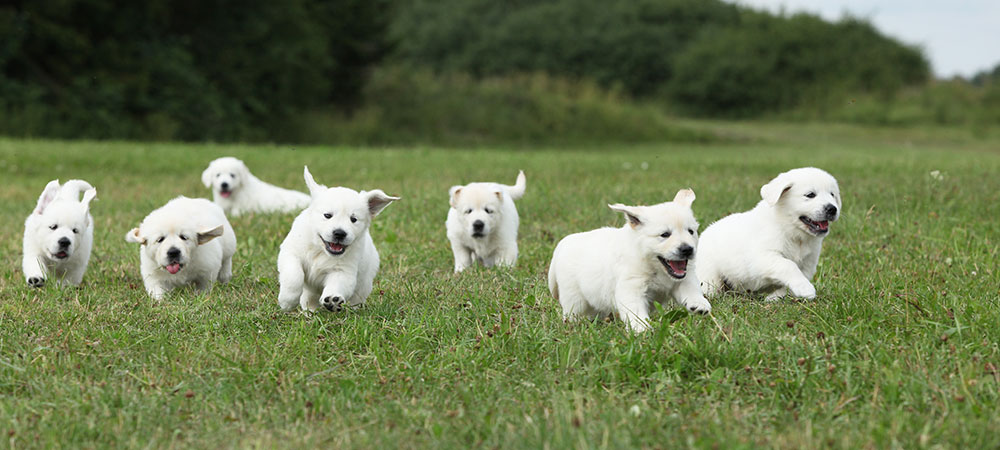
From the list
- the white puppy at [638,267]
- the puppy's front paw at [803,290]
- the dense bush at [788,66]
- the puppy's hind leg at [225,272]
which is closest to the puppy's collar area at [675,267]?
the white puppy at [638,267]

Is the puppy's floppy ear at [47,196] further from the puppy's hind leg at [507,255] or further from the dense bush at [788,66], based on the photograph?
the dense bush at [788,66]

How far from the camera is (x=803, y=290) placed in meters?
4.85

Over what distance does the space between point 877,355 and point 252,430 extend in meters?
2.43

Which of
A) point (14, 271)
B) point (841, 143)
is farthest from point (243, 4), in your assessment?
point (14, 271)

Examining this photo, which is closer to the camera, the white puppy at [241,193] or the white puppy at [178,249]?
the white puppy at [178,249]

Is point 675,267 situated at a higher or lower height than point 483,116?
higher

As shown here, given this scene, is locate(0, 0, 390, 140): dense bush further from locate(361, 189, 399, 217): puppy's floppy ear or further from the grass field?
locate(361, 189, 399, 217): puppy's floppy ear

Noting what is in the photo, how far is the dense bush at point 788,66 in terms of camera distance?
39.6m

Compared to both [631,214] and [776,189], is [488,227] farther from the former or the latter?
[631,214]

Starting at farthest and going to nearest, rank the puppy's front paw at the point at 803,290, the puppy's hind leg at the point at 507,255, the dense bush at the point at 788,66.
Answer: the dense bush at the point at 788,66 → the puppy's hind leg at the point at 507,255 → the puppy's front paw at the point at 803,290

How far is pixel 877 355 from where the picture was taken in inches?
147

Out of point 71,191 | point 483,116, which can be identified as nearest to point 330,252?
point 71,191

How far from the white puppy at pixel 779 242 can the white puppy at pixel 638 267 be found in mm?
837

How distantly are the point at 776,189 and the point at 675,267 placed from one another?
1130 millimetres
